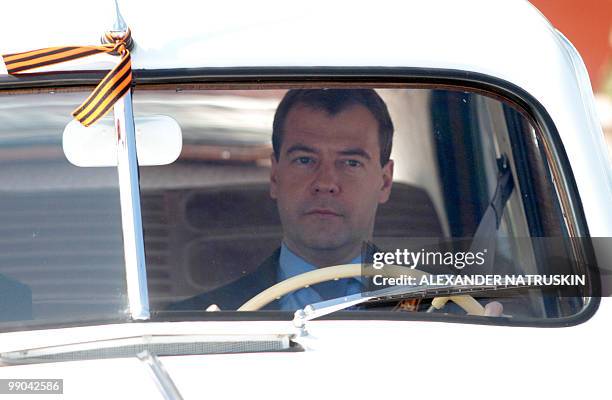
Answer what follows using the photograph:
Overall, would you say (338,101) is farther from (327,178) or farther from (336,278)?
(336,278)

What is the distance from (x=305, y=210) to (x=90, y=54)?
0.58 meters

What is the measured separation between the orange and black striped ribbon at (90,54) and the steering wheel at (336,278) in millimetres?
477

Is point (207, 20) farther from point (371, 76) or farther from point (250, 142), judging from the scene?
point (250, 142)

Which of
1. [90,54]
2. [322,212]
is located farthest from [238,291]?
[90,54]

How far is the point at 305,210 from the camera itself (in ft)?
7.47

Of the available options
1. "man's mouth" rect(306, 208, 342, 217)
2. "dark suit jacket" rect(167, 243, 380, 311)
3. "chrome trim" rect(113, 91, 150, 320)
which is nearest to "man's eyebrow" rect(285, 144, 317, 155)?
"man's mouth" rect(306, 208, 342, 217)

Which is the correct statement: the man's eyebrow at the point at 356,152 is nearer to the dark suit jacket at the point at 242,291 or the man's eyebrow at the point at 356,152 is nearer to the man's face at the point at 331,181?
the man's face at the point at 331,181

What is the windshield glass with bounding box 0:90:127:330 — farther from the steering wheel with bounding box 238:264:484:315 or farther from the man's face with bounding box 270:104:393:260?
the man's face with bounding box 270:104:393:260

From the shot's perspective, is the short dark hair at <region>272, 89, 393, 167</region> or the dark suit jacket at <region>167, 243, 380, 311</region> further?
the short dark hair at <region>272, 89, 393, 167</region>

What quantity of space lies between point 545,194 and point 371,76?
Answer: 17.4 inches

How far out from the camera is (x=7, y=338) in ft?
6.07

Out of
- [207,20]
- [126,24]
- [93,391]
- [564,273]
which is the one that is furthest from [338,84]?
[93,391]

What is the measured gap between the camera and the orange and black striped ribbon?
2004mm

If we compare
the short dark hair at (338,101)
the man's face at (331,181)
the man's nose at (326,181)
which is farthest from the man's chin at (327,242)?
the short dark hair at (338,101)
